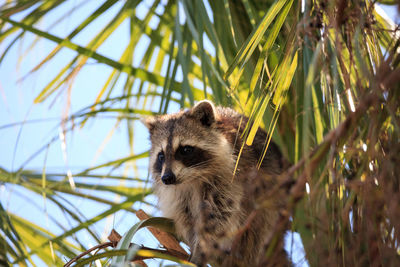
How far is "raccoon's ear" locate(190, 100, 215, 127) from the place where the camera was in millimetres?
3465

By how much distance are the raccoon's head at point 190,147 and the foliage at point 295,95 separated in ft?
0.51

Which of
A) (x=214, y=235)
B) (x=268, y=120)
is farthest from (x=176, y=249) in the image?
(x=268, y=120)

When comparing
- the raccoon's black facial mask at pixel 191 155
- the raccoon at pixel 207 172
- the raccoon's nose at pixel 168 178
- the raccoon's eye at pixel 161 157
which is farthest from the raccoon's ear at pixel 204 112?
the raccoon's nose at pixel 168 178

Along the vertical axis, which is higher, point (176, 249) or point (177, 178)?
point (177, 178)

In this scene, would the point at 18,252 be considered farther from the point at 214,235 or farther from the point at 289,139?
the point at 289,139

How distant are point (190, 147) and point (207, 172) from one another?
21cm

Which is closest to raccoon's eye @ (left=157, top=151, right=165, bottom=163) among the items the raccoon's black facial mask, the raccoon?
the raccoon

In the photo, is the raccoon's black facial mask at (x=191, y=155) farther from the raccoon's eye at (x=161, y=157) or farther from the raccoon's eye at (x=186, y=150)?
the raccoon's eye at (x=161, y=157)

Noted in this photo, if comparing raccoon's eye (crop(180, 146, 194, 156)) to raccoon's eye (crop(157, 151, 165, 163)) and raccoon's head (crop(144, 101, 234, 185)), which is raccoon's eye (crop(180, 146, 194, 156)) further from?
raccoon's eye (crop(157, 151, 165, 163))

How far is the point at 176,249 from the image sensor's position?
9.78ft

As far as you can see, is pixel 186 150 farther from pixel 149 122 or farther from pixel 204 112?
pixel 149 122

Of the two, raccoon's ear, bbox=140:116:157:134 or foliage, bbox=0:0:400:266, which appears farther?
raccoon's ear, bbox=140:116:157:134

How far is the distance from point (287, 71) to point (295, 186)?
→ 87 cm

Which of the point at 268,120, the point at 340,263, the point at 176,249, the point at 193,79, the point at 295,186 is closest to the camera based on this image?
the point at 295,186
